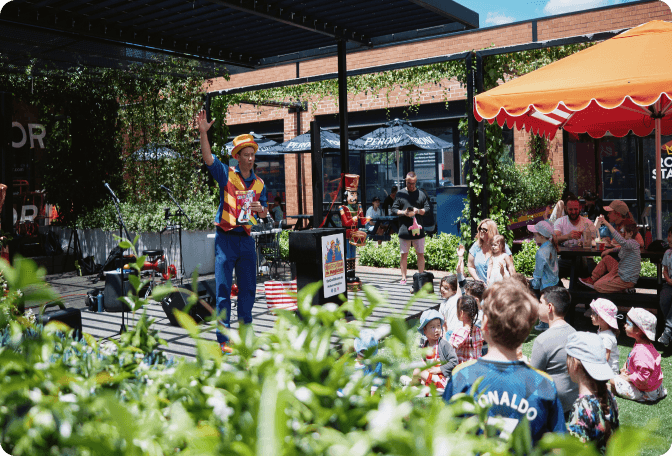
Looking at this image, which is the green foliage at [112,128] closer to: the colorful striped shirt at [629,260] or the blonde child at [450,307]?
the blonde child at [450,307]

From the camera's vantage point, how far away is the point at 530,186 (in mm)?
11906

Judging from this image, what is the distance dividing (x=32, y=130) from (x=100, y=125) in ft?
4.59

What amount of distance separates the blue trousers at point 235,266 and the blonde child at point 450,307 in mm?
1676

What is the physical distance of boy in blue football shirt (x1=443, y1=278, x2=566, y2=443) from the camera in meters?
2.16

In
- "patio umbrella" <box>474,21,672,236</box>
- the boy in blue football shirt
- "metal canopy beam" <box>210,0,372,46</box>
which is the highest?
"metal canopy beam" <box>210,0,372,46</box>

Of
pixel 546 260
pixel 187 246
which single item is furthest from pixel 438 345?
pixel 187 246

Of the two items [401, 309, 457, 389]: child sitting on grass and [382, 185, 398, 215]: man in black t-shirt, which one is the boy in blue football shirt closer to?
[401, 309, 457, 389]: child sitting on grass

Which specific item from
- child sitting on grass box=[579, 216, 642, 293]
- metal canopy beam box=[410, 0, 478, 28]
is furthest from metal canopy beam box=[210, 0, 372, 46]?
child sitting on grass box=[579, 216, 642, 293]

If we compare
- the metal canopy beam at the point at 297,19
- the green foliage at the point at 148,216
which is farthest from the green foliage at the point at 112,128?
the metal canopy beam at the point at 297,19

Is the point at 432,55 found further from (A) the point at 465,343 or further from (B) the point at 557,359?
(B) the point at 557,359

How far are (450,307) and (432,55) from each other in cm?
1211

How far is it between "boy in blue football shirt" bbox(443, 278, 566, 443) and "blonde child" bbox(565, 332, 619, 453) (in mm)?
746

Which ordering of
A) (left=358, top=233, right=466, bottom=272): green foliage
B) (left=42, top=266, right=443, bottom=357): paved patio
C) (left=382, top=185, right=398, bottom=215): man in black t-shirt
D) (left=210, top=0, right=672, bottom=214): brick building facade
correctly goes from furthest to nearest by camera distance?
(left=382, top=185, right=398, bottom=215): man in black t-shirt → (left=210, top=0, right=672, bottom=214): brick building facade → (left=358, top=233, right=466, bottom=272): green foliage → (left=42, top=266, right=443, bottom=357): paved patio

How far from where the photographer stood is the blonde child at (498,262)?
577cm
